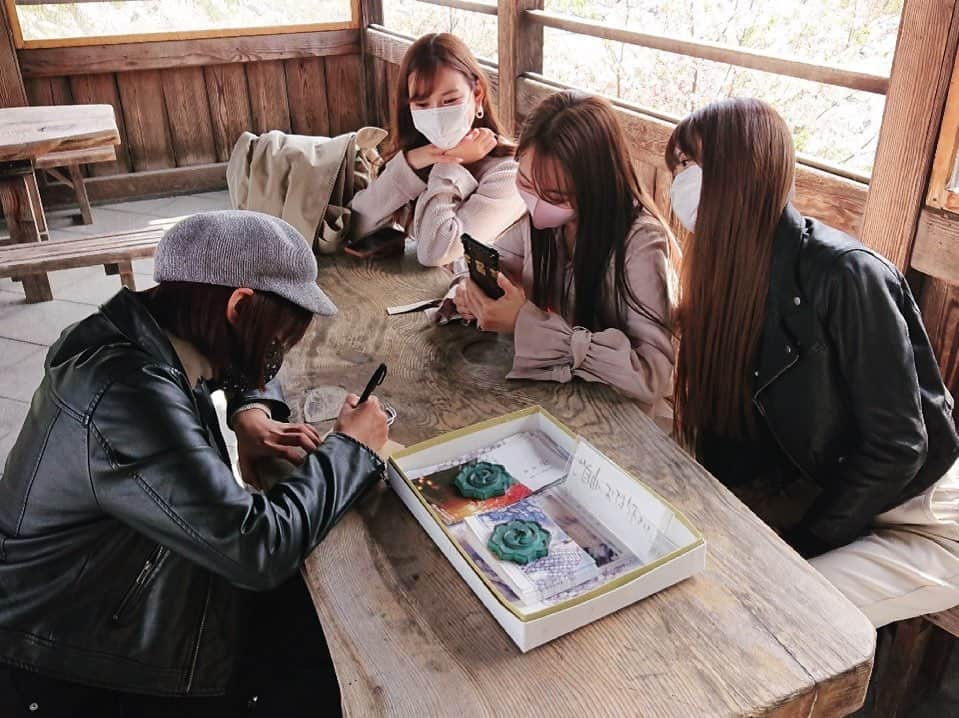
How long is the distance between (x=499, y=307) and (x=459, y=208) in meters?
0.74

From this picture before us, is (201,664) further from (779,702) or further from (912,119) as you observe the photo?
(912,119)

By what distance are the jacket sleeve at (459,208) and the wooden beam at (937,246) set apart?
108 centimetres

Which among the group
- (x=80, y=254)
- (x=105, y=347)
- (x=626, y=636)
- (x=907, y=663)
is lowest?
(x=907, y=663)

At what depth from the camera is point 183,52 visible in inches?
228

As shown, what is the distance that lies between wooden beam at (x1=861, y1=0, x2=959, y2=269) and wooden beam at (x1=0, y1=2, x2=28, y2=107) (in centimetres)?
538

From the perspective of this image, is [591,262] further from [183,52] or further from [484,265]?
[183,52]

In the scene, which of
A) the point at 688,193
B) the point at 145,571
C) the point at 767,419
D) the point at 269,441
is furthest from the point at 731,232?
the point at 145,571

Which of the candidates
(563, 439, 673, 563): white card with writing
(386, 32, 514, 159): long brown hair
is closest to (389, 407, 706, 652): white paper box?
(563, 439, 673, 563): white card with writing

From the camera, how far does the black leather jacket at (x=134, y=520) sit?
1.18 metres

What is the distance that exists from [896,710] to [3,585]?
1921mm

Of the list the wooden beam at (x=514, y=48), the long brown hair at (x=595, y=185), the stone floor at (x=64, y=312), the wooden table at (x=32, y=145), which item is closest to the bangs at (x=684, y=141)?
the long brown hair at (x=595, y=185)

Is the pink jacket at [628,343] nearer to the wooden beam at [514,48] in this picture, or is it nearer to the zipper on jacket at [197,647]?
the zipper on jacket at [197,647]

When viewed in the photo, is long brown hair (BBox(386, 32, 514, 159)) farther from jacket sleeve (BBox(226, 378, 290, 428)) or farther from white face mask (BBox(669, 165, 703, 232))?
jacket sleeve (BBox(226, 378, 290, 428))

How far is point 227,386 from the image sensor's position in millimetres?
1499
